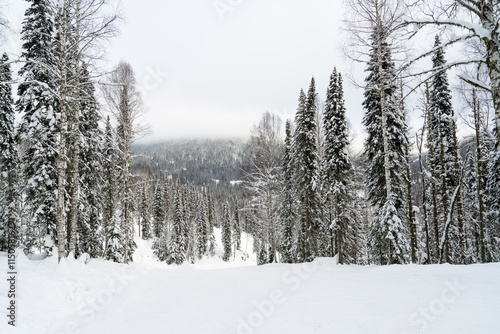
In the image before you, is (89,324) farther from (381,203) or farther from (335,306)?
(381,203)

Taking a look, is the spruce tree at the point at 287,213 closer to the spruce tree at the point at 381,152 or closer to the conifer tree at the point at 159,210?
the spruce tree at the point at 381,152

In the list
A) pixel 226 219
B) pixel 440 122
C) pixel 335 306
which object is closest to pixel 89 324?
pixel 335 306

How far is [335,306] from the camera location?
5.88 meters

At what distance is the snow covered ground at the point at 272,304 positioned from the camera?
15.6ft

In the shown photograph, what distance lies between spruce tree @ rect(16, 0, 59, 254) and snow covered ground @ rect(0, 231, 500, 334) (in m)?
4.87

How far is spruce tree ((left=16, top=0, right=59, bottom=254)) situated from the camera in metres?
13.1

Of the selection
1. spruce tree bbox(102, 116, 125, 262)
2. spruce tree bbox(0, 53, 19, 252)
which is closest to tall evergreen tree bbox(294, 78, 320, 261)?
spruce tree bbox(102, 116, 125, 262)

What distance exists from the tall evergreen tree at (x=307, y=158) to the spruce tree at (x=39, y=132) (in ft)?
49.8

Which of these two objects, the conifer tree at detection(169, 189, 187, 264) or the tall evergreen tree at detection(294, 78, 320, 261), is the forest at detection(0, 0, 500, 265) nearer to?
the tall evergreen tree at detection(294, 78, 320, 261)

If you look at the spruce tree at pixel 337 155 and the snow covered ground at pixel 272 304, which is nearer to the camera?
the snow covered ground at pixel 272 304

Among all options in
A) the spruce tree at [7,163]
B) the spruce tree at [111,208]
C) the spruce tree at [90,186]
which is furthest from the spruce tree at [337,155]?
the spruce tree at [7,163]

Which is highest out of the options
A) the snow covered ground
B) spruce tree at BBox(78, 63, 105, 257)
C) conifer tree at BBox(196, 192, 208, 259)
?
spruce tree at BBox(78, 63, 105, 257)

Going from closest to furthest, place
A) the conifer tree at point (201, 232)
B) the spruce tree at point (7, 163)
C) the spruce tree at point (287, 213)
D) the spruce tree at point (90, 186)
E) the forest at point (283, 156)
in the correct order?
1. the forest at point (283, 156)
2. the spruce tree at point (7, 163)
3. the spruce tree at point (90, 186)
4. the spruce tree at point (287, 213)
5. the conifer tree at point (201, 232)

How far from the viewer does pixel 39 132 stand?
1327cm
